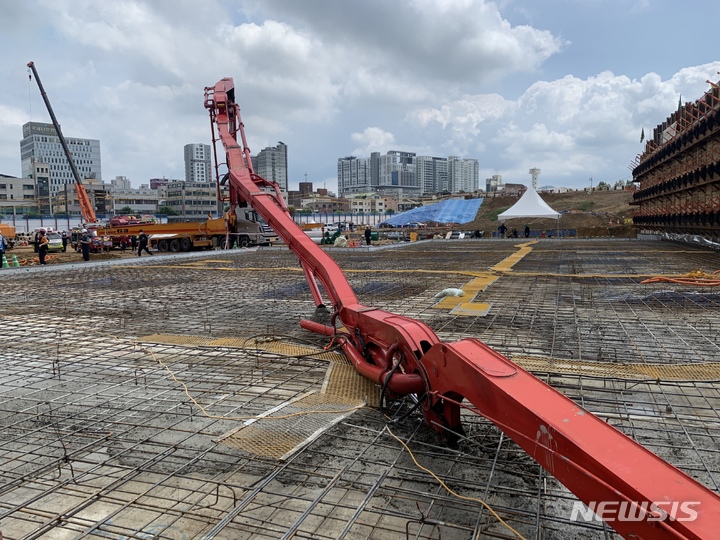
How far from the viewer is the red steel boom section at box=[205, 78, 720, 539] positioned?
154 cm

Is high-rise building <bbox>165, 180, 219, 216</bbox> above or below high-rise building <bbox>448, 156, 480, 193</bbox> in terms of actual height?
below

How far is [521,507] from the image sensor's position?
92.4 inches

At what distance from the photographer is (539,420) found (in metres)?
1.96

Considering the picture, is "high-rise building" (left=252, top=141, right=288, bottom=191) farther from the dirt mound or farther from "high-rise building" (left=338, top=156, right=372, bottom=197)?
the dirt mound

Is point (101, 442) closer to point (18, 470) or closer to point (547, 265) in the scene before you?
point (18, 470)

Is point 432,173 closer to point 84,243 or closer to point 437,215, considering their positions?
point 437,215

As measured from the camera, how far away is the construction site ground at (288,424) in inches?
90.7

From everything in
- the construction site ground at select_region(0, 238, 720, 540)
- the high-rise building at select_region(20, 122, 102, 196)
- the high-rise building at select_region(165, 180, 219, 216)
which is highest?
the high-rise building at select_region(20, 122, 102, 196)

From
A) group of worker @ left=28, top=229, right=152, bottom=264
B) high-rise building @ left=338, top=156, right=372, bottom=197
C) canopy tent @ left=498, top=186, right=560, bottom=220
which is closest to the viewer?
group of worker @ left=28, top=229, right=152, bottom=264

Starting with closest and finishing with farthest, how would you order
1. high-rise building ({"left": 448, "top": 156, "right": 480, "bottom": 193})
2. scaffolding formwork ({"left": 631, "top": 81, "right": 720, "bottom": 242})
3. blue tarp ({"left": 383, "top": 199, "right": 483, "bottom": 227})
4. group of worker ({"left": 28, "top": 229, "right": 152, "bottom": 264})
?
group of worker ({"left": 28, "top": 229, "right": 152, "bottom": 264}), scaffolding formwork ({"left": 631, "top": 81, "right": 720, "bottom": 242}), blue tarp ({"left": 383, "top": 199, "right": 483, "bottom": 227}), high-rise building ({"left": 448, "top": 156, "right": 480, "bottom": 193})

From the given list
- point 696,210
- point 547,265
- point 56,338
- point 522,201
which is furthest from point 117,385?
point 522,201

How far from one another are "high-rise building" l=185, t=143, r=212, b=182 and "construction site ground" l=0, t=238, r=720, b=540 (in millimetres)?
159179

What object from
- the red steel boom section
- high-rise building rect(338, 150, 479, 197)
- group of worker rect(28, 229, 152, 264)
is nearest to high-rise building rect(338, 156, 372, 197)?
high-rise building rect(338, 150, 479, 197)

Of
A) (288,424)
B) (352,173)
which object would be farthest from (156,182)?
(288,424)
